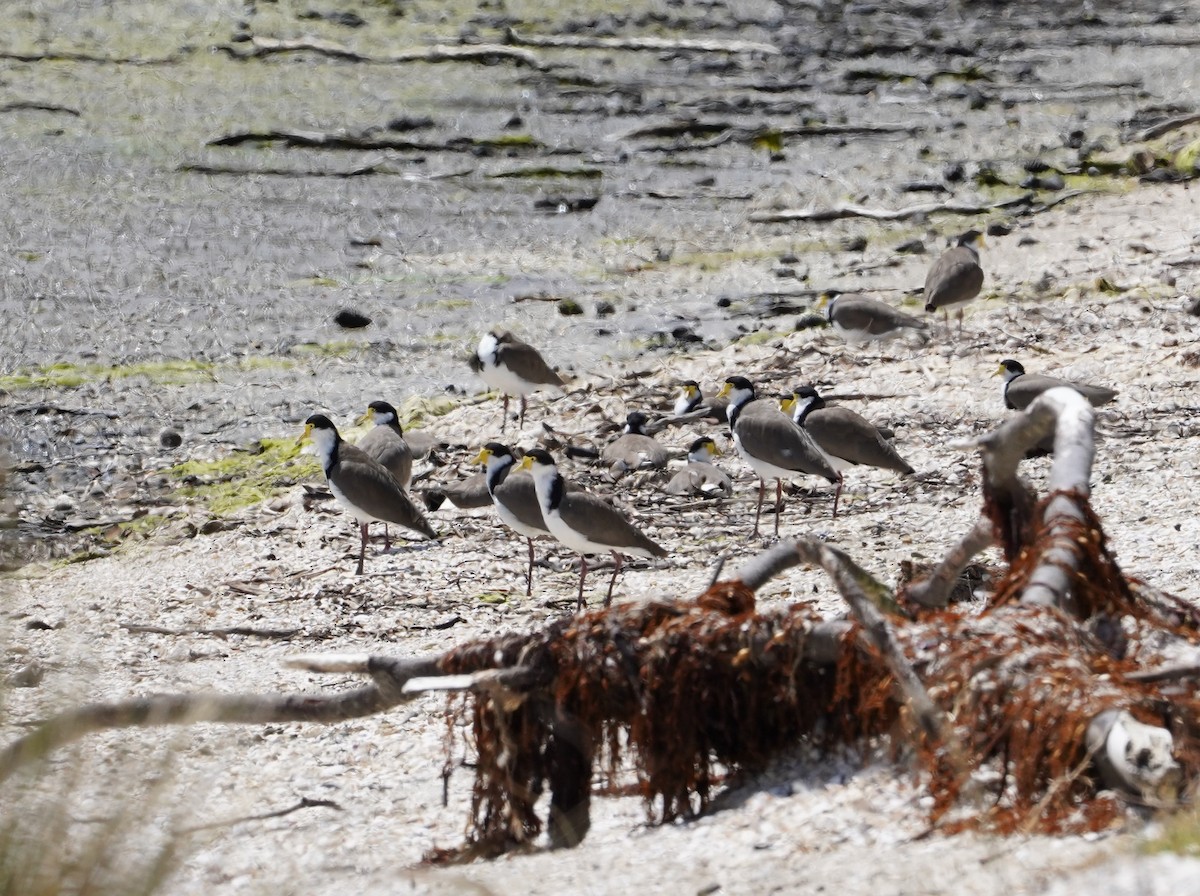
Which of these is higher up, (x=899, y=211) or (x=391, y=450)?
(x=899, y=211)

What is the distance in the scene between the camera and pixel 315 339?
17.4 meters

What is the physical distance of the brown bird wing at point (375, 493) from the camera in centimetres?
1099

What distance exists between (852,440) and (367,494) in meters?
3.24

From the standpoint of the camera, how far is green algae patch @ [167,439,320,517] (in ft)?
42.8

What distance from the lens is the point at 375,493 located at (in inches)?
432

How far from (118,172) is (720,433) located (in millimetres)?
13070

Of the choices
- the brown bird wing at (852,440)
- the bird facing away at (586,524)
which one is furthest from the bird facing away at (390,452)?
the brown bird wing at (852,440)

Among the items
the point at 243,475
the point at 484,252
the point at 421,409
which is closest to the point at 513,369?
the point at 421,409

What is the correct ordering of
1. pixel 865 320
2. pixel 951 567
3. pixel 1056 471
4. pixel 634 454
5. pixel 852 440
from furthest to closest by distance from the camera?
pixel 865 320, pixel 634 454, pixel 852 440, pixel 951 567, pixel 1056 471

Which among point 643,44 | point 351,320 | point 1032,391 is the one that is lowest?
point 1032,391

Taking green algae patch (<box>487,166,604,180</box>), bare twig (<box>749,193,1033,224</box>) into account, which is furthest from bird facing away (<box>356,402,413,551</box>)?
green algae patch (<box>487,166,604,180</box>)

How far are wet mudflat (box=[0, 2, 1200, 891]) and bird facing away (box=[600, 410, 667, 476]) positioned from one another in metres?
0.19

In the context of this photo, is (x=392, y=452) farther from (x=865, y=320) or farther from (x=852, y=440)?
(x=865, y=320)

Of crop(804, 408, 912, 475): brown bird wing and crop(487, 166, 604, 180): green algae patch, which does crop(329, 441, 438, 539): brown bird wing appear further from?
crop(487, 166, 604, 180): green algae patch
